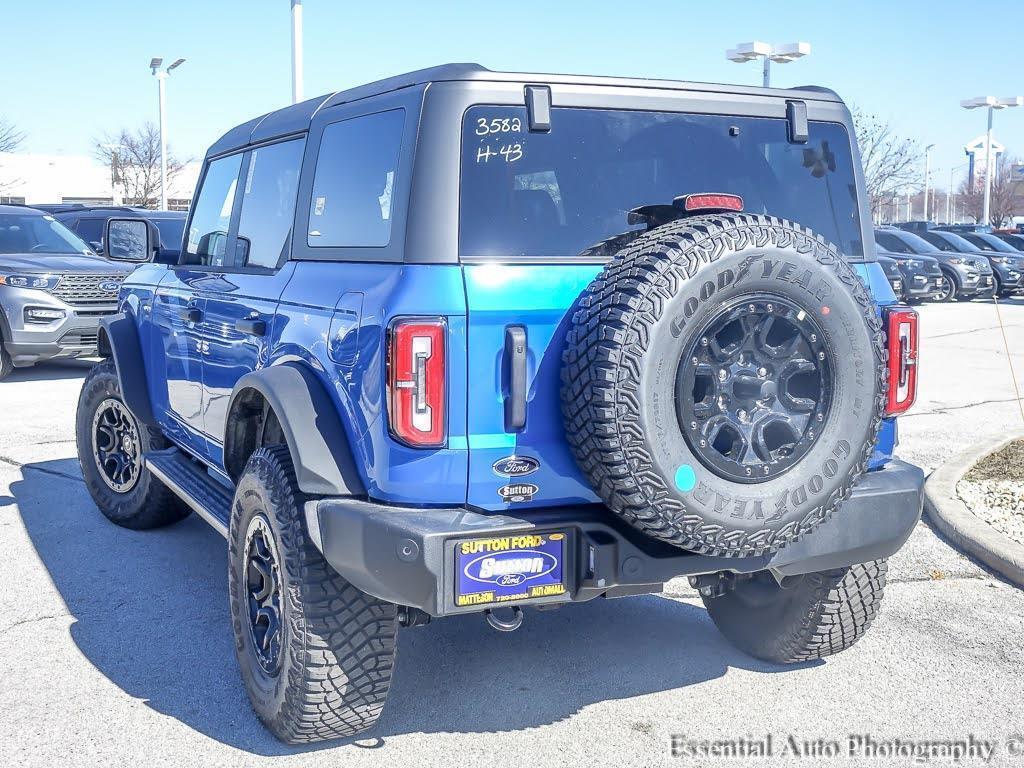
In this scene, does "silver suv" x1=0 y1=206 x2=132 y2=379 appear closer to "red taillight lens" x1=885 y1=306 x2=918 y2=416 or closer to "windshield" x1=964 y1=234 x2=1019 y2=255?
"red taillight lens" x1=885 y1=306 x2=918 y2=416

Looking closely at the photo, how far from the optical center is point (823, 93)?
4156 millimetres

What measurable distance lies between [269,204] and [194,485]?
4.14ft

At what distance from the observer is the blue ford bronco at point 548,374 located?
3.17m

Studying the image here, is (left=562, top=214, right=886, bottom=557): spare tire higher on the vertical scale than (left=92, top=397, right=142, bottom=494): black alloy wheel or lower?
higher

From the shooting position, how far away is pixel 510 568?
3.25 meters

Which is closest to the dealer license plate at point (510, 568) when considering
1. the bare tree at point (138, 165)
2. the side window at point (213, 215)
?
the side window at point (213, 215)

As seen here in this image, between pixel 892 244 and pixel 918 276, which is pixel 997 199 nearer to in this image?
pixel 892 244

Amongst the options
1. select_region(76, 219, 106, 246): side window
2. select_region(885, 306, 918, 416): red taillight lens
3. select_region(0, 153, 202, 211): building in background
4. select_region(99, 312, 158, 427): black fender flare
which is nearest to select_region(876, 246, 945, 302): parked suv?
select_region(76, 219, 106, 246): side window

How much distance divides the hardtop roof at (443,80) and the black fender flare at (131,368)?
1.34m

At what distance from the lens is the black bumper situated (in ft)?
10.4

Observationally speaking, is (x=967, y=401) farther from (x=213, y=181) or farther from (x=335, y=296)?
(x=335, y=296)

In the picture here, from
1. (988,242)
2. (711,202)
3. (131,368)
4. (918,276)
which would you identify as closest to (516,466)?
(711,202)

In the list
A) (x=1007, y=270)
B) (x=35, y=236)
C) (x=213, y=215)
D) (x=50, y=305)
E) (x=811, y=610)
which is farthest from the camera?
(x=1007, y=270)

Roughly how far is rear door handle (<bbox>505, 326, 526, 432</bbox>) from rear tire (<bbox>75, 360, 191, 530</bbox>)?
3131 mm
